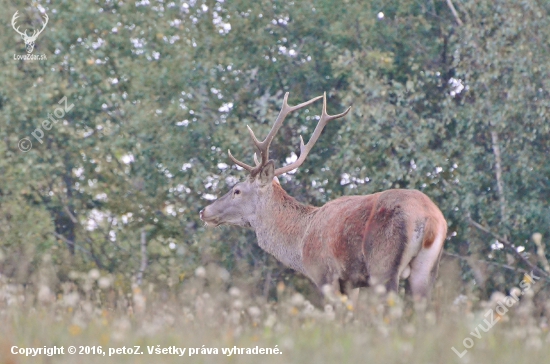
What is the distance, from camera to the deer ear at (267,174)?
8953 mm

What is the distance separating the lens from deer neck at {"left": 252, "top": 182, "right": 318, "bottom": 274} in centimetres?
865

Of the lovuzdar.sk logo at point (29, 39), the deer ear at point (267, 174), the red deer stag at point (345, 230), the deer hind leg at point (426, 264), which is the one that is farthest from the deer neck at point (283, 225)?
the lovuzdar.sk logo at point (29, 39)

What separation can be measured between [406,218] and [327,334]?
2234 millimetres

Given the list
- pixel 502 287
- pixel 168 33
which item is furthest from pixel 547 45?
pixel 168 33

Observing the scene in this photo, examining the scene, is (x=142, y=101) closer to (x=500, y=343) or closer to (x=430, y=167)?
(x=430, y=167)

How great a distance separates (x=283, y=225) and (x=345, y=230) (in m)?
1.30

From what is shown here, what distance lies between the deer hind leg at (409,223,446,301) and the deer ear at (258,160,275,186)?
7.59 feet

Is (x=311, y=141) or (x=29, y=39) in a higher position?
(x=311, y=141)

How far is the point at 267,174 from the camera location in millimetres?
9031
